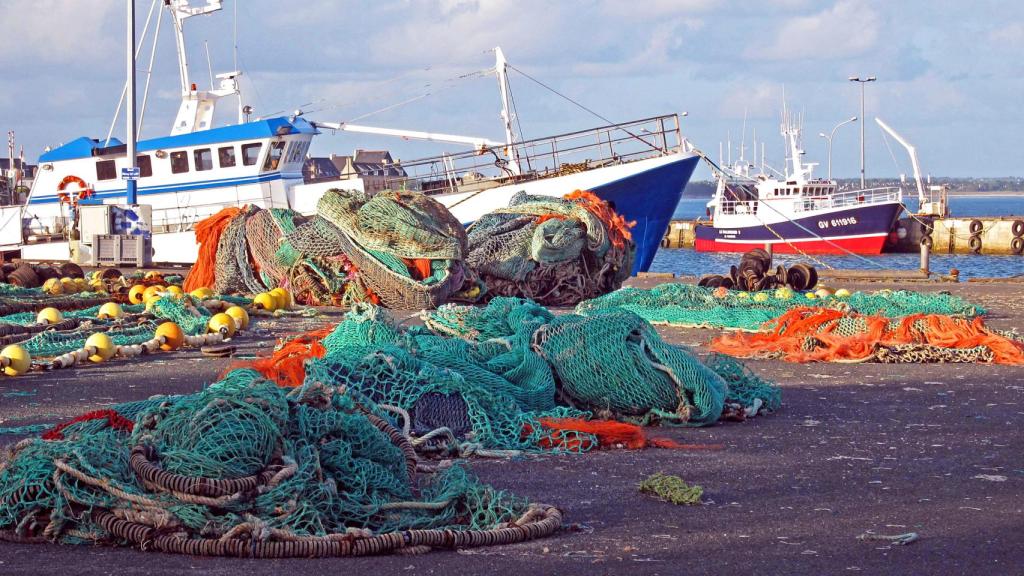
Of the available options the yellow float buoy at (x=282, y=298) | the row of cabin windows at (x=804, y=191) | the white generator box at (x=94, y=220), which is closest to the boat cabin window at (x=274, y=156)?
the white generator box at (x=94, y=220)

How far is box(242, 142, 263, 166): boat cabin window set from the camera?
2288cm

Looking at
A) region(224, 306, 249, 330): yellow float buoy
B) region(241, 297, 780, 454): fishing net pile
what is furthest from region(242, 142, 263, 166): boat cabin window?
region(241, 297, 780, 454): fishing net pile

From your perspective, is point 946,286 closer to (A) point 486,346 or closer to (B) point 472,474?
(A) point 486,346

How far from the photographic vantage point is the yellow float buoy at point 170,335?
9.12 meters

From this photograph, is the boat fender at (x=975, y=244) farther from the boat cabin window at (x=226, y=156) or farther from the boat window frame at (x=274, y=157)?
the boat cabin window at (x=226, y=156)

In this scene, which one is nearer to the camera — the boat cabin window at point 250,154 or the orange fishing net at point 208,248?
the orange fishing net at point 208,248

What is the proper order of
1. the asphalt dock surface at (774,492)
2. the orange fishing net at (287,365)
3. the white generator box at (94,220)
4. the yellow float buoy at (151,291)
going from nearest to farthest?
the asphalt dock surface at (774,492) < the orange fishing net at (287,365) < the yellow float buoy at (151,291) < the white generator box at (94,220)

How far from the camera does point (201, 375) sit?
793cm

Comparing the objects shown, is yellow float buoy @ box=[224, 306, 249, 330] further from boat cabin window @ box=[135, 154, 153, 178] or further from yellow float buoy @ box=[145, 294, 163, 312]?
boat cabin window @ box=[135, 154, 153, 178]

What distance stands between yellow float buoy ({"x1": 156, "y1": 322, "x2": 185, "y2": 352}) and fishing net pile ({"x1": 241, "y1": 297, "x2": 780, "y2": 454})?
2.71m

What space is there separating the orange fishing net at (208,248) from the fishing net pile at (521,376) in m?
7.43

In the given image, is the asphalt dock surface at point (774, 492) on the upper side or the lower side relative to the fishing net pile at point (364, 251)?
lower

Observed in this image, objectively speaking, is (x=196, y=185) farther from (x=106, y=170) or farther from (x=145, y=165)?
(x=106, y=170)

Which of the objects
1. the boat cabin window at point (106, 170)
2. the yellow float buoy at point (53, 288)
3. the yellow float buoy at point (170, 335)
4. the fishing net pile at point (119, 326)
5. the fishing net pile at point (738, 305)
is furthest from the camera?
the boat cabin window at point (106, 170)
